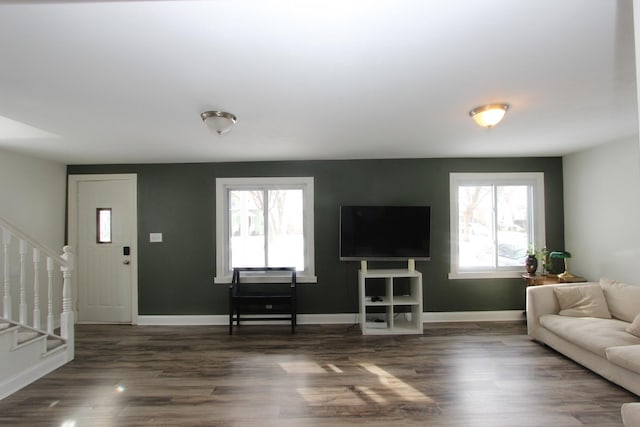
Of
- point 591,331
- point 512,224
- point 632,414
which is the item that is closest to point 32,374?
point 632,414

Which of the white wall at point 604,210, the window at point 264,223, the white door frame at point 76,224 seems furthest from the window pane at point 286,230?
the white wall at point 604,210

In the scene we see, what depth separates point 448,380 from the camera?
272 centimetres

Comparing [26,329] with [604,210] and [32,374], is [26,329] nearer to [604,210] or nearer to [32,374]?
[32,374]

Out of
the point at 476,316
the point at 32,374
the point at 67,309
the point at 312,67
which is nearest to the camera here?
the point at 312,67

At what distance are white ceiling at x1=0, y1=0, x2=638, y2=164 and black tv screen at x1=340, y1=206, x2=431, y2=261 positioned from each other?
1232 millimetres

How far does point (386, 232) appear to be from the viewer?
4.05 m

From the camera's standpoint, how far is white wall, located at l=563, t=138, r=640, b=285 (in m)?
3.32

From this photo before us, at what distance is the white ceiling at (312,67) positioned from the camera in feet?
4.23

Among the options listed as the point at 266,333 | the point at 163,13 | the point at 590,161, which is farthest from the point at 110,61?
the point at 590,161

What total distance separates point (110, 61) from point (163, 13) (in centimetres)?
59

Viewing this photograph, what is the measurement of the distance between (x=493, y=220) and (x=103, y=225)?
5690mm

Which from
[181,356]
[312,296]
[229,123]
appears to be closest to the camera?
[229,123]

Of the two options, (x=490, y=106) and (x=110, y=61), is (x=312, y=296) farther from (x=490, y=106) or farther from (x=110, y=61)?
(x=110, y=61)

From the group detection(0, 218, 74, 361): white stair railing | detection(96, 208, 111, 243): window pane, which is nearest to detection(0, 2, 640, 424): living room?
detection(96, 208, 111, 243): window pane
